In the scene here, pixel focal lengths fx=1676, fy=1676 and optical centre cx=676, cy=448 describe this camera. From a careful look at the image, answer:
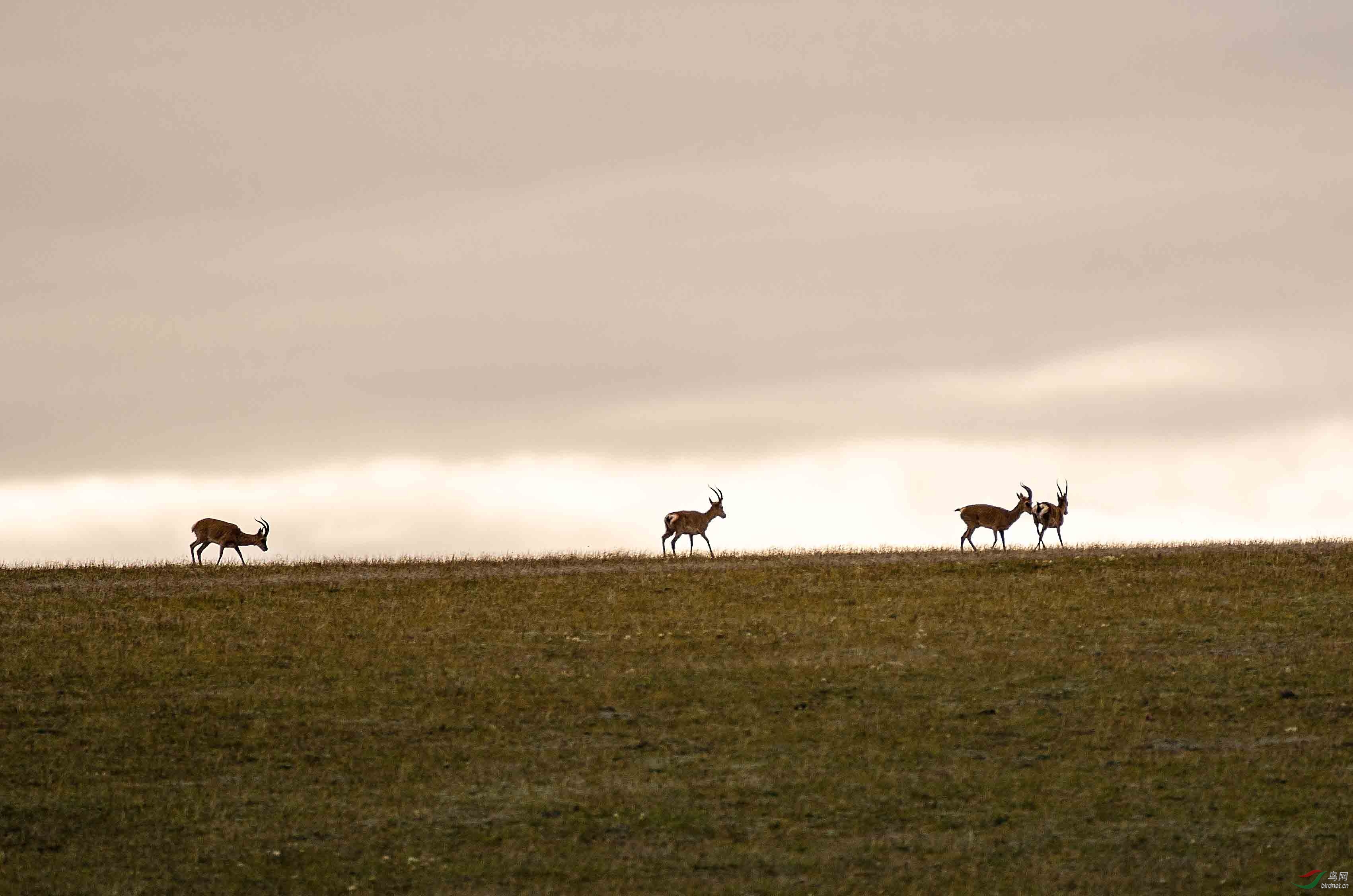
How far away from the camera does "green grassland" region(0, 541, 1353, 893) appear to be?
1739 cm

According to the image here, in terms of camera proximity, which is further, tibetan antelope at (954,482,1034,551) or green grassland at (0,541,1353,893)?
tibetan antelope at (954,482,1034,551)

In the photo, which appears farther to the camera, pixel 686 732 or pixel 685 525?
pixel 685 525

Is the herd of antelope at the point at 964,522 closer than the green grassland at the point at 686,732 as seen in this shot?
No

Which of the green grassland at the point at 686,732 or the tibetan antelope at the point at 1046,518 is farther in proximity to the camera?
the tibetan antelope at the point at 1046,518

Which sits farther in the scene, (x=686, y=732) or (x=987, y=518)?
(x=987, y=518)

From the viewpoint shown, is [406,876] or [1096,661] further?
[1096,661]

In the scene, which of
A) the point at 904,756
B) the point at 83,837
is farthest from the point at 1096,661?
the point at 83,837

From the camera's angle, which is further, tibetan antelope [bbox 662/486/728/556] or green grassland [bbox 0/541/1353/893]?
tibetan antelope [bbox 662/486/728/556]

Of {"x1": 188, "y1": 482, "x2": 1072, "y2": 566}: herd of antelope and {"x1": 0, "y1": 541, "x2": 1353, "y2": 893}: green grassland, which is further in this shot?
{"x1": 188, "y1": 482, "x2": 1072, "y2": 566}: herd of antelope

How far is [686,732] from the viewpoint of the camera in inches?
902

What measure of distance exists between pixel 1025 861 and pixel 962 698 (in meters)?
7.53

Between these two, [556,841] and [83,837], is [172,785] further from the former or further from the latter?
[556,841]

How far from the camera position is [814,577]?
35.6 m

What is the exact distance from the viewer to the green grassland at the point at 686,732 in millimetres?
17391
